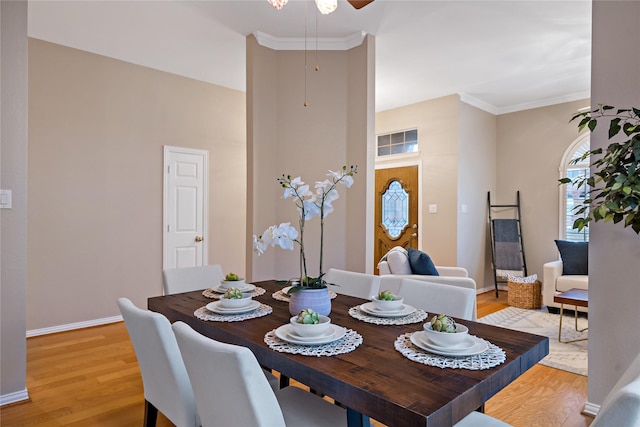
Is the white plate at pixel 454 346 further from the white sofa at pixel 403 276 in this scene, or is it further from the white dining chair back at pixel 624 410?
the white sofa at pixel 403 276

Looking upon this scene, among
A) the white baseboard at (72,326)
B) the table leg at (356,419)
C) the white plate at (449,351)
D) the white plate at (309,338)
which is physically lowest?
the white baseboard at (72,326)

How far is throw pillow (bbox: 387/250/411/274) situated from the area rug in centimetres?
128

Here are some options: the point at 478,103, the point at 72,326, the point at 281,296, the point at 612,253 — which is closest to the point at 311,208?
the point at 281,296

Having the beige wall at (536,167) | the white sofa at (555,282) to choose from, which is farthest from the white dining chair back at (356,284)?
the beige wall at (536,167)

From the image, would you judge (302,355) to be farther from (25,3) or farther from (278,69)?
(278,69)

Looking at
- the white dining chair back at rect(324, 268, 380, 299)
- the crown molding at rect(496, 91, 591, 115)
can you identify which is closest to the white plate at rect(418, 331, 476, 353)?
the white dining chair back at rect(324, 268, 380, 299)

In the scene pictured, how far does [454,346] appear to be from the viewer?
1220 mm

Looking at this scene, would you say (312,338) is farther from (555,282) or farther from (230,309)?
(555,282)

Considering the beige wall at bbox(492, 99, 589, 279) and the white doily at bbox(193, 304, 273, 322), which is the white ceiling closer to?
the beige wall at bbox(492, 99, 589, 279)

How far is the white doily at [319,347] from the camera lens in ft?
4.12

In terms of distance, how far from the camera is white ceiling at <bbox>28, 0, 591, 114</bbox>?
3129 millimetres

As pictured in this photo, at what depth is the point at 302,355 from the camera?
1238 millimetres

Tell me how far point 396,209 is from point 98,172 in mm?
4073

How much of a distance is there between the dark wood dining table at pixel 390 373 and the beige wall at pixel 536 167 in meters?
4.64
